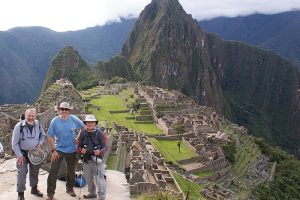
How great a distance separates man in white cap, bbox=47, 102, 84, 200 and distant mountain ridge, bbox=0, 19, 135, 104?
7431 centimetres

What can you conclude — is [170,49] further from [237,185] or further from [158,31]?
[237,185]

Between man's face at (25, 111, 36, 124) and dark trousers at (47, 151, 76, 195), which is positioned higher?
man's face at (25, 111, 36, 124)

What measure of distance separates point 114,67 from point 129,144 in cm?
8316

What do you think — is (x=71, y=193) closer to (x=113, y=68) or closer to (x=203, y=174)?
(x=203, y=174)

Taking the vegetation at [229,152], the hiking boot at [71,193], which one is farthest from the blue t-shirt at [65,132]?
the vegetation at [229,152]

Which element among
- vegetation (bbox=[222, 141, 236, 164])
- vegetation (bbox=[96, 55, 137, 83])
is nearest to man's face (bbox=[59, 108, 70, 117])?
vegetation (bbox=[222, 141, 236, 164])

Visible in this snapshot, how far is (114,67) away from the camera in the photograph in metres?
113

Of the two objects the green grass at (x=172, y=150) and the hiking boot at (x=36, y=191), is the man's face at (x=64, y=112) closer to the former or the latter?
the hiking boot at (x=36, y=191)

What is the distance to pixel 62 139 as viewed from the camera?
10.9m

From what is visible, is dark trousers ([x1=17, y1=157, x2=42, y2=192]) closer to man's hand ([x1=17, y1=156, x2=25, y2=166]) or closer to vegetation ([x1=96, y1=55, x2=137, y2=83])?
man's hand ([x1=17, y1=156, x2=25, y2=166])

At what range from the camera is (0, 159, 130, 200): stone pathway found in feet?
37.1

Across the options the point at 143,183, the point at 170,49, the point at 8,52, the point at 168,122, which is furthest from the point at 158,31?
the point at 143,183

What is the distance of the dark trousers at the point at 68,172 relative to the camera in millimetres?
10883

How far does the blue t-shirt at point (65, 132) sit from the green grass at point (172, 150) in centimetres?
2616
